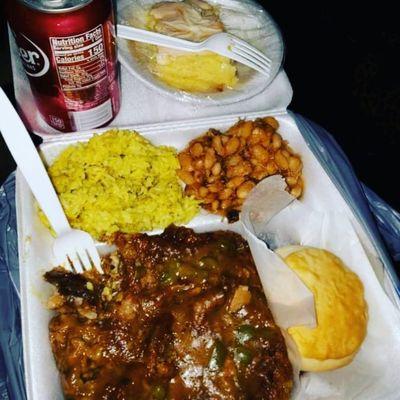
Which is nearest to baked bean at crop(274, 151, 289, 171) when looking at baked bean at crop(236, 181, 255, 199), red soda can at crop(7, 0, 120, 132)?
baked bean at crop(236, 181, 255, 199)

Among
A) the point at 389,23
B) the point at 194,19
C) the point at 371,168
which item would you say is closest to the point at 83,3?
the point at 194,19

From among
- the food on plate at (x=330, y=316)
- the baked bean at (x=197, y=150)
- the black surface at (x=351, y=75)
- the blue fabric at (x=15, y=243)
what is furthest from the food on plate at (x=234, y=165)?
the black surface at (x=351, y=75)

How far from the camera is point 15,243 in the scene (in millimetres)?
1927

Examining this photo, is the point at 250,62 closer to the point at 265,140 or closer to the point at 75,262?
the point at 265,140

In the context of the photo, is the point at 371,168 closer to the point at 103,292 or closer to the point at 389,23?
the point at 389,23

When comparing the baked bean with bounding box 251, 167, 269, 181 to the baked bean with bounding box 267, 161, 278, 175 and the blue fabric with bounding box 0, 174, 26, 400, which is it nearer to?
the baked bean with bounding box 267, 161, 278, 175

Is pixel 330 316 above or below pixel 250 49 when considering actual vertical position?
below

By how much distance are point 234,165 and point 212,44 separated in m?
→ 0.52

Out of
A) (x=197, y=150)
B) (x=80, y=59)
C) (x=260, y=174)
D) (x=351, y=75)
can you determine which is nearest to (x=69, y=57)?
(x=80, y=59)

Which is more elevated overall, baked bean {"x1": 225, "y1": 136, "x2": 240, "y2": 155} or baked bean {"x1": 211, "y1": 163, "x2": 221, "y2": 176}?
baked bean {"x1": 225, "y1": 136, "x2": 240, "y2": 155}

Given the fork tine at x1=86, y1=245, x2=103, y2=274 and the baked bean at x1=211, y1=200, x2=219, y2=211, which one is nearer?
the fork tine at x1=86, y1=245, x2=103, y2=274

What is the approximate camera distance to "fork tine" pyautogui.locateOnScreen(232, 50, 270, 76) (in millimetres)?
2109

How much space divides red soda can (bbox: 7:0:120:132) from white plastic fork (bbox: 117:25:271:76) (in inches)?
10.3

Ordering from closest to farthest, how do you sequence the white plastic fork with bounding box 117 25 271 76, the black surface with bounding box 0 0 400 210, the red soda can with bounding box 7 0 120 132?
1. the red soda can with bounding box 7 0 120 132
2. the white plastic fork with bounding box 117 25 271 76
3. the black surface with bounding box 0 0 400 210
